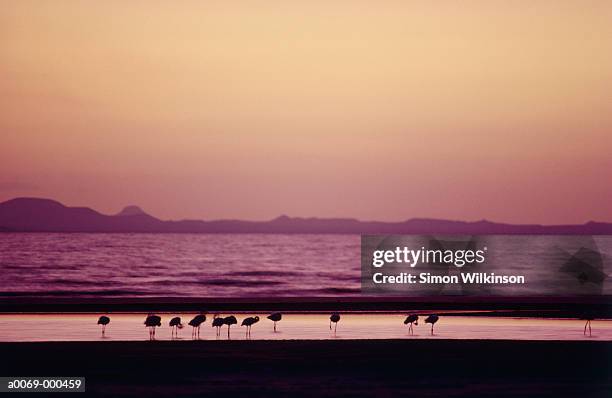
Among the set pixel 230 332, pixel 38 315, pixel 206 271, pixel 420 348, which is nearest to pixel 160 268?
pixel 206 271

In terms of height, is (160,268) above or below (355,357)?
above

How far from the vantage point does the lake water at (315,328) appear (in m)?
21.4

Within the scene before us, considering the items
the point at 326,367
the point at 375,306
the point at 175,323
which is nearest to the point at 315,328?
the point at 175,323

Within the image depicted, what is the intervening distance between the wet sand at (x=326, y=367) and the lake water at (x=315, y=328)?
1924mm

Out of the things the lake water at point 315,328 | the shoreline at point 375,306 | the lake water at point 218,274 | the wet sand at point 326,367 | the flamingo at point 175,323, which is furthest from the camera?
the lake water at point 218,274

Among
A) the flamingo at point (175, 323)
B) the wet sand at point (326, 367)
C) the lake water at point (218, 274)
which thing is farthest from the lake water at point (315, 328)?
the lake water at point (218, 274)

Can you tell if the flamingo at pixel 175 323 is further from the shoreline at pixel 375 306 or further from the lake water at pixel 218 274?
the lake water at pixel 218 274

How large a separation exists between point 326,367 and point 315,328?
8.63 m

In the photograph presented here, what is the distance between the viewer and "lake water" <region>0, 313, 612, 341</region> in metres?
21.4

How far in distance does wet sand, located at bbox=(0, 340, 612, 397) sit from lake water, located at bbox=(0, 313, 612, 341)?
1.92 m

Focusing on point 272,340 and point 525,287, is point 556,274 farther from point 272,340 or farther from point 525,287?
point 272,340

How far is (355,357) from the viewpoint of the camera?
16828 mm

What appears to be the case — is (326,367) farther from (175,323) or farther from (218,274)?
(218,274)

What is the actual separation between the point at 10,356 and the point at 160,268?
182 ft
